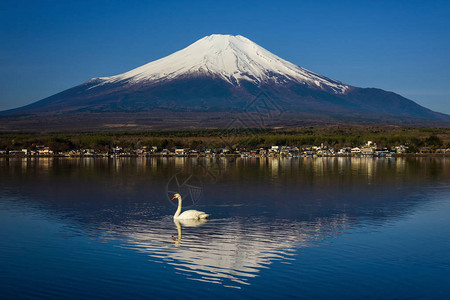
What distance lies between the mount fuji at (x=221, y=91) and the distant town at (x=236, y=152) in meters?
50.4

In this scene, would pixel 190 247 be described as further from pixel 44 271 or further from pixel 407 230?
pixel 407 230

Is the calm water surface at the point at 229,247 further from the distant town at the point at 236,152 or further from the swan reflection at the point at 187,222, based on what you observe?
the distant town at the point at 236,152

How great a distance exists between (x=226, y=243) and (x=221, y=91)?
156086 mm

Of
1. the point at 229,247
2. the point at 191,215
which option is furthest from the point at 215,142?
the point at 229,247

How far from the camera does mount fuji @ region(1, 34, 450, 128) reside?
5871 inches

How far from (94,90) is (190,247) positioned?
179854 millimetres

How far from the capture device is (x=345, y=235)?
12656 millimetres

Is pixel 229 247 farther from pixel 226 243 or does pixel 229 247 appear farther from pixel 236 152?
pixel 236 152

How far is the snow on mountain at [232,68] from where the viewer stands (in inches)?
6845

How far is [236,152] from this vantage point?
3061 inches

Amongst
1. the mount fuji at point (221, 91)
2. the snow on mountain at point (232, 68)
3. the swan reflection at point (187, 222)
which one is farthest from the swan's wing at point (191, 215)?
the snow on mountain at point (232, 68)

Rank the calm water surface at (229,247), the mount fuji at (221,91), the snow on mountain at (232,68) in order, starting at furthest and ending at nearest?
the snow on mountain at (232,68) < the mount fuji at (221,91) < the calm water surface at (229,247)

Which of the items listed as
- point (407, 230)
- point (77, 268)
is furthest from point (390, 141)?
point (77, 268)

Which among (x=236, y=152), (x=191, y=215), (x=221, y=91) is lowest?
(x=191, y=215)
